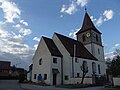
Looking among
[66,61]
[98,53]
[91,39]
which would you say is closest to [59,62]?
[66,61]

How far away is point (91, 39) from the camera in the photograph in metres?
41.4

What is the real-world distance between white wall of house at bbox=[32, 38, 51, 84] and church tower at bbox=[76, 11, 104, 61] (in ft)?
43.6

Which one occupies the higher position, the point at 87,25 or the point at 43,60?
the point at 87,25

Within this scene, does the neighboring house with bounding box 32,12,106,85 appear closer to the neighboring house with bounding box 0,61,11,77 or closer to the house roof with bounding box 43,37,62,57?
the house roof with bounding box 43,37,62,57

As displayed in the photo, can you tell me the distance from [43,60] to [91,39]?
48.4 feet

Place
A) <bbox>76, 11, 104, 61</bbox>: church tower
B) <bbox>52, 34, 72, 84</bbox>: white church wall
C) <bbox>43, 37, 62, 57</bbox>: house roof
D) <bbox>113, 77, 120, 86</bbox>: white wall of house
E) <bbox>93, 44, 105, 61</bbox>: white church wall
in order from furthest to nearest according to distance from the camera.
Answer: <bbox>93, 44, 105, 61</bbox>: white church wall
<bbox>76, 11, 104, 61</bbox>: church tower
<bbox>43, 37, 62, 57</bbox>: house roof
<bbox>52, 34, 72, 84</bbox>: white church wall
<bbox>113, 77, 120, 86</bbox>: white wall of house

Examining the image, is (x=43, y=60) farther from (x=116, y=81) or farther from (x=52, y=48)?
(x=116, y=81)

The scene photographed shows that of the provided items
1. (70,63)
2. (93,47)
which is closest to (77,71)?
(70,63)

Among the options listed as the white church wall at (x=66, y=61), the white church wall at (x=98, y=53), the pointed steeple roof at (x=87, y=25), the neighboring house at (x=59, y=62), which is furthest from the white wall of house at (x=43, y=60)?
the white church wall at (x=98, y=53)

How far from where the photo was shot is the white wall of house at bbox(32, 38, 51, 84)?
31.4m

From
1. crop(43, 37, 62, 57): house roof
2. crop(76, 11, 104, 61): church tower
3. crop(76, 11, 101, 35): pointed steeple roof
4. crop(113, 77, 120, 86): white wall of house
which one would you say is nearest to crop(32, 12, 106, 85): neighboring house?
crop(43, 37, 62, 57): house roof

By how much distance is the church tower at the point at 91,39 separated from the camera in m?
41.3

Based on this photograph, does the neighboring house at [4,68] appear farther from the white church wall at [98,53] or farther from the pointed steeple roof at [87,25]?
the white church wall at [98,53]

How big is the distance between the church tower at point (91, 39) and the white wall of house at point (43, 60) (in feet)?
43.6
